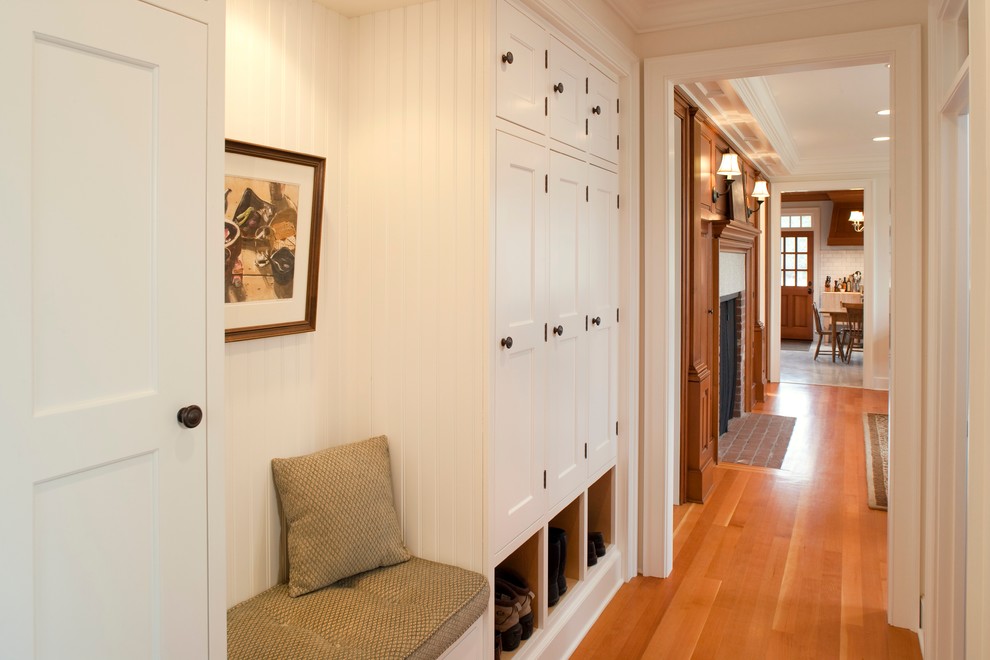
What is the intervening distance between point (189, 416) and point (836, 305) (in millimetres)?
12042

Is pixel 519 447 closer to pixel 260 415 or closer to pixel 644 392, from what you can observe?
pixel 260 415

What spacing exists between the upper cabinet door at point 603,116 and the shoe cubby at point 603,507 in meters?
1.45

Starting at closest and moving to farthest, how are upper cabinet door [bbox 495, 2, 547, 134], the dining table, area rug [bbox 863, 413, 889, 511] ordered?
upper cabinet door [bbox 495, 2, 547, 134] → area rug [bbox 863, 413, 889, 511] → the dining table

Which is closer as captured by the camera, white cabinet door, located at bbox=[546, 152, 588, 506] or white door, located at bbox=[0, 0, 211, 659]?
white door, located at bbox=[0, 0, 211, 659]

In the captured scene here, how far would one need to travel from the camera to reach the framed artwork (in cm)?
192

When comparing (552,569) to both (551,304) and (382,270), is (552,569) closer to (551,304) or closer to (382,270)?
(551,304)

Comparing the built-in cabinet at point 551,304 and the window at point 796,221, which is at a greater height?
the window at point 796,221

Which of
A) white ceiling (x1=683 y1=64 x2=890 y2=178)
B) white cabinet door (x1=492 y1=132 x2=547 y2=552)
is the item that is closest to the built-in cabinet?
white cabinet door (x1=492 y1=132 x2=547 y2=552)

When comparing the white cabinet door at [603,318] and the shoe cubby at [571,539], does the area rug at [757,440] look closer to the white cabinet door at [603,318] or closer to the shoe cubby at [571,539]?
the white cabinet door at [603,318]

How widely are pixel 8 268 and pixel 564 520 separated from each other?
94.6 inches

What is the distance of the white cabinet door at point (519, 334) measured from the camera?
7.18 feet

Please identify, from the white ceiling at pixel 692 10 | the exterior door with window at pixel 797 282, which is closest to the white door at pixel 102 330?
the white ceiling at pixel 692 10

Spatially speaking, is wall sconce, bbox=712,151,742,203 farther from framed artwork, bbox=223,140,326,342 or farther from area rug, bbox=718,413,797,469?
framed artwork, bbox=223,140,326,342

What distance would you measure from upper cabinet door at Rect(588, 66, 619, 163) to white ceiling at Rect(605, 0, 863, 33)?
11.9 inches
